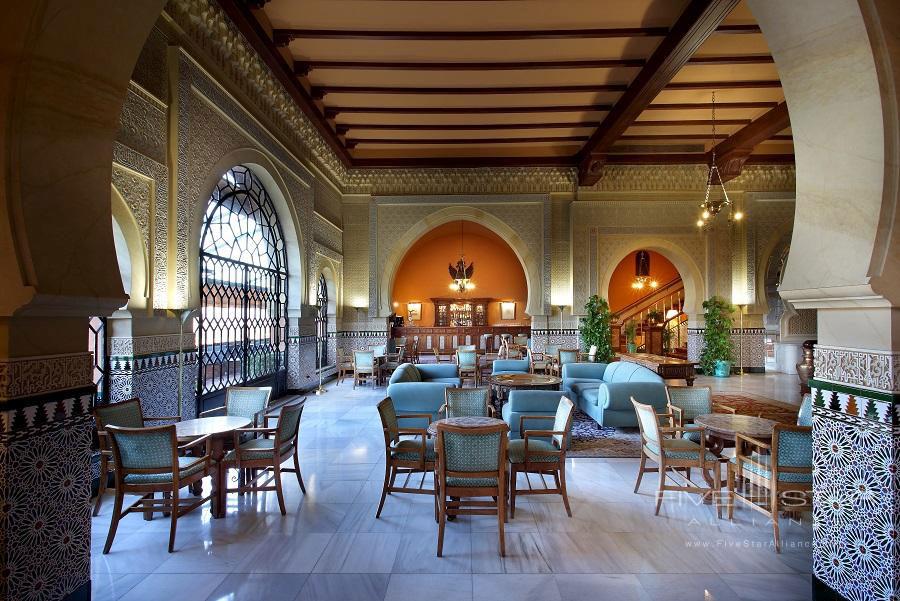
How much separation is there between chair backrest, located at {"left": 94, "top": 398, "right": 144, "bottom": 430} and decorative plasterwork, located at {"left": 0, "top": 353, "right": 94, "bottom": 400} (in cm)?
158

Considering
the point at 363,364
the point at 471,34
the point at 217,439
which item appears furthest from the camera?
the point at 363,364

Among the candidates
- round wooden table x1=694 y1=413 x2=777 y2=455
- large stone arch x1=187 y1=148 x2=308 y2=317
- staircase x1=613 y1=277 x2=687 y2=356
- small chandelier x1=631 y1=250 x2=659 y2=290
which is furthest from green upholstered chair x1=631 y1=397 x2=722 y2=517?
small chandelier x1=631 y1=250 x2=659 y2=290

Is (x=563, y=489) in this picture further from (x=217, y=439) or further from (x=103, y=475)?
(x=103, y=475)

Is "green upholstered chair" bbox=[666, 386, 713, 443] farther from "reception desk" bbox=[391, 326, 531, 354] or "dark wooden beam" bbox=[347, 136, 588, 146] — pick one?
"reception desk" bbox=[391, 326, 531, 354]

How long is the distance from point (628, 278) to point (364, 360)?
36.1 ft

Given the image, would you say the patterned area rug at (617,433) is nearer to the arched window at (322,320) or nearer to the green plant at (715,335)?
the green plant at (715,335)

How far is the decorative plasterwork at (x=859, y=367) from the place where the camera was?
2031 millimetres

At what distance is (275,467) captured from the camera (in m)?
3.68

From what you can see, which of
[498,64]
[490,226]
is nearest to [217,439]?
[498,64]

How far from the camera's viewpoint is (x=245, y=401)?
4.36m

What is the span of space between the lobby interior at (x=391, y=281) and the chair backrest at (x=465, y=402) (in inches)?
2.4

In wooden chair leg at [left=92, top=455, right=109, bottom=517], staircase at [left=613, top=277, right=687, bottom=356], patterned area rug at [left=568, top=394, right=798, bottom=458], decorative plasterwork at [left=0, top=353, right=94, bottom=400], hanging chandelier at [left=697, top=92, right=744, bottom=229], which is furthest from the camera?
staircase at [left=613, top=277, right=687, bottom=356]

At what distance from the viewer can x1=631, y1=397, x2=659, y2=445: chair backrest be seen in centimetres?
374

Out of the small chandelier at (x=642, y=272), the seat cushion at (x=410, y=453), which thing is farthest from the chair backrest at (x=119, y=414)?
the small chandelier at (x=642, y=272)
